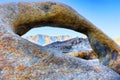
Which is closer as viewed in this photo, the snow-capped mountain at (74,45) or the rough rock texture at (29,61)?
the rough rock texture at (29,61)

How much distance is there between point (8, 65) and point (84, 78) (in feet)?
2.76

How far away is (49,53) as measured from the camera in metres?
3.31

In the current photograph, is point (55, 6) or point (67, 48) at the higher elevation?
point (55, 6)

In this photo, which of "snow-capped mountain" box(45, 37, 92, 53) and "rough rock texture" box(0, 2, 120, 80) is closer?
"rough rock texture" box(0, 2, 120, 80)

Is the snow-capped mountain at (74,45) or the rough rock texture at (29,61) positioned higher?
the rough rock texture at (29,61)

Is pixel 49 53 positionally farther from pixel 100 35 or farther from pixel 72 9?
pixel 100 35

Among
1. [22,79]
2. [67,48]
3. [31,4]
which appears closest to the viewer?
[22,79]

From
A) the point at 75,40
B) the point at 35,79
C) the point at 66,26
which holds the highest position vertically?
the point at 35,79

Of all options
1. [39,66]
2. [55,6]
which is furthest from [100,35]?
[39,66]

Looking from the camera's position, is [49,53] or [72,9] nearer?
[49,53]

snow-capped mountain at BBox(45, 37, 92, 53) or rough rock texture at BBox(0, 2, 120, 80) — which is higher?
rough rock texture at BBox(0, 2, 120, 80)

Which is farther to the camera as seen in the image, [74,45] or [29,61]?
[74,45]

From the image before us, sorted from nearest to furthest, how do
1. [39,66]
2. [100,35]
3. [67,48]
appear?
[39,66] → [100,35] → [67,48]

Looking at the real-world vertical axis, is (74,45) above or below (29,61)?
below
